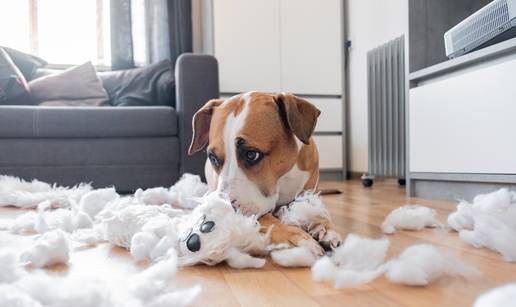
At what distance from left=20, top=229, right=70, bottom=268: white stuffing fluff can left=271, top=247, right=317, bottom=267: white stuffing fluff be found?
1.31 ft

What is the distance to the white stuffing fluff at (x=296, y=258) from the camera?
0.76m

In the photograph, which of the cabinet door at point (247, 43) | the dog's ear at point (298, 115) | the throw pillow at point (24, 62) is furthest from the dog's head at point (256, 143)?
the throw pillow at point (24, 62)

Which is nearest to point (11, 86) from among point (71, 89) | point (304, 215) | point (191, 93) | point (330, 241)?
point (71, 89)

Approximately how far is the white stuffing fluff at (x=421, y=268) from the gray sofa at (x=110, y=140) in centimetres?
187

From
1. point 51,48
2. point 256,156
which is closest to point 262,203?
point 256,156

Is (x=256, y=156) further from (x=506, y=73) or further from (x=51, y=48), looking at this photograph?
(x=51, y=48)

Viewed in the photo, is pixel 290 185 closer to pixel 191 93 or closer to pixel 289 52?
pixel 191 93

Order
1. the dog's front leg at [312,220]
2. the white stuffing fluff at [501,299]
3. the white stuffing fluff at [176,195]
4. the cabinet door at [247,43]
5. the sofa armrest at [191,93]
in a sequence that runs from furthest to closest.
A: 1. the cabinet door at [247,43]
2. the sofa armrest at [191,93]
3. the white stuffing fluff at [176,195]
4. the dog's front leg at [312,220]
5. the white stuffing fluff at [501,299]

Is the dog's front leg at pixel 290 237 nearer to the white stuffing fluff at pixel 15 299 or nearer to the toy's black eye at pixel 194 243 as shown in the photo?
the toy's black eye at pixel 194 243

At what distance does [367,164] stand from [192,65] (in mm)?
1588

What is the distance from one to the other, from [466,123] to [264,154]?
1.02m

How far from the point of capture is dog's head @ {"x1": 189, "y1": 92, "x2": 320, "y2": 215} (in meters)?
0.98

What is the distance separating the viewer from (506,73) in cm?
147

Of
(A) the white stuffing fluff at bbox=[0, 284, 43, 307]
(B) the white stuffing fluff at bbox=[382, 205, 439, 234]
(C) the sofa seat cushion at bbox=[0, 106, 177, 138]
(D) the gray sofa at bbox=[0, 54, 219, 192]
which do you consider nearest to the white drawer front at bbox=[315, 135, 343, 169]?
(D) the gray sofa at bbox=[0, 54, 219, 192]
